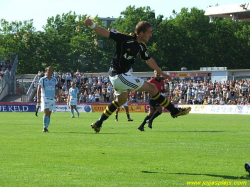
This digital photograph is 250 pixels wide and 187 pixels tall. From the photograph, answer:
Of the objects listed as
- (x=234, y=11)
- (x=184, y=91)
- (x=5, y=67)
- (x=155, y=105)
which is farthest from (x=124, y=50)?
(x=5, y=67)

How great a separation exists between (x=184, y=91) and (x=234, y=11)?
31479mm

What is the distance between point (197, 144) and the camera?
40.7 ft

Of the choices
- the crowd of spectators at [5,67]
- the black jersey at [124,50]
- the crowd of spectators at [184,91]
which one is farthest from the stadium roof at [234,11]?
the crowd of spectators at [5,67]

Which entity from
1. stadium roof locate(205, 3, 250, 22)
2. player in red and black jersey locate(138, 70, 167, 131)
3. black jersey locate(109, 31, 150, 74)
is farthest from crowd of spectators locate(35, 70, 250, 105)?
black jersey locate(109, 31, 150, 74)

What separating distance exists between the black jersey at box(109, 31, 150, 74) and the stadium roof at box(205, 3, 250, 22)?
7376 millimetres

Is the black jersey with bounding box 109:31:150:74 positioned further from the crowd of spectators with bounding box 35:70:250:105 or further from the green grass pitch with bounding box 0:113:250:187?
the crowd of spectators with bounding box 35:70:250:105

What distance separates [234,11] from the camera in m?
17.0

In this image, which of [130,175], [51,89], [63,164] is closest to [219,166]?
[130,175]

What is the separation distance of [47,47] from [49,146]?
7752 cm

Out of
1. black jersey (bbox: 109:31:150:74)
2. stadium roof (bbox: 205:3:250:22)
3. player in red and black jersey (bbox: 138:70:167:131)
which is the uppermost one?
stadium roof (bbox: 205:3:250:22)

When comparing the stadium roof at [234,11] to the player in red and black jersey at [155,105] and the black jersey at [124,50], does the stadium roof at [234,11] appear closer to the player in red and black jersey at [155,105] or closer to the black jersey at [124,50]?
the player in red and black jersey at [155,105]

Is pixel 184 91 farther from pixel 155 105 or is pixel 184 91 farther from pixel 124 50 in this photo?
pixel 124 50

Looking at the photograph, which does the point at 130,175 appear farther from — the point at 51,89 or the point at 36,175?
the point at 51,89

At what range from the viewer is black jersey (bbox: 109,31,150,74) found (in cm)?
1015
